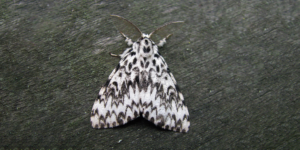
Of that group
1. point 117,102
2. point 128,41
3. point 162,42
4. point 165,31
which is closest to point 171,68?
point 162,42

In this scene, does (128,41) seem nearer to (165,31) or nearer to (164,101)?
(165,31)

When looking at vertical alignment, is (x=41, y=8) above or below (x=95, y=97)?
above

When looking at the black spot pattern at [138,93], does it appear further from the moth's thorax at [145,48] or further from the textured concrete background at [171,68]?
the textured concrete background at [171,68]

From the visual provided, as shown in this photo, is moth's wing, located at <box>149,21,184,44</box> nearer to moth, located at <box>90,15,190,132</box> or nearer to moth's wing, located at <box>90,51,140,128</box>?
moth, located at <box>90,15,190,132</box>

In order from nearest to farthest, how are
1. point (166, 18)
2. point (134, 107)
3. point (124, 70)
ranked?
point (134, 107) → point (124, 70) → point (166, 18)

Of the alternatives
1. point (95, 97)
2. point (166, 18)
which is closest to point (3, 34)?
point (95, 97)

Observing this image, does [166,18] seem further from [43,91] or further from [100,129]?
[43,91]

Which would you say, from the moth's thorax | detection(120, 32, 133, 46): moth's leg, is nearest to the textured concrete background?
detection(120, 32, 133, 46): moth's leg
